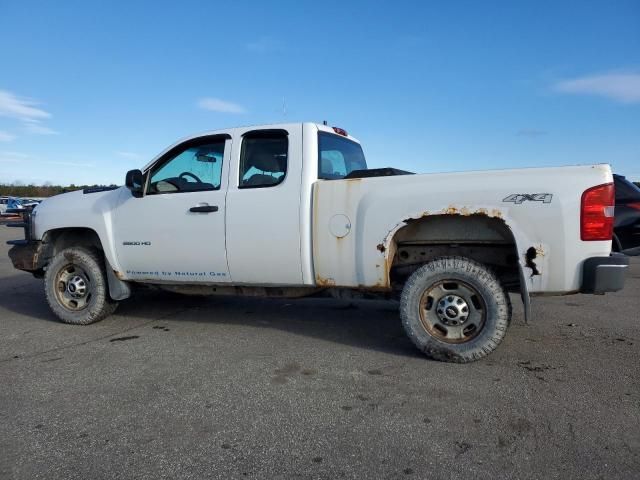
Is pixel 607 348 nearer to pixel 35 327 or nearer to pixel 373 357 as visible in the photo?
pixel 373 357

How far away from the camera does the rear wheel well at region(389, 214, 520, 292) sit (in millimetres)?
4086

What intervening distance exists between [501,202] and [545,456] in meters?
1.84

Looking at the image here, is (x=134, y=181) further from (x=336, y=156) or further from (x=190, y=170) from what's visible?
(x=336, y=156)

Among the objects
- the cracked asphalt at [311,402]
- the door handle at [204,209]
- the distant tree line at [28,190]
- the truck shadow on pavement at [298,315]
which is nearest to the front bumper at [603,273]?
the cracked asphalt at [311,402]

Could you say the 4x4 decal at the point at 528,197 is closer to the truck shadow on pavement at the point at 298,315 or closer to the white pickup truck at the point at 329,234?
the white pickup truck at the point at 329,234

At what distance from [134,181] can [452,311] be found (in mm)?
3350

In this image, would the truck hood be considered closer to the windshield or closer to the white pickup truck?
the white pickup truck

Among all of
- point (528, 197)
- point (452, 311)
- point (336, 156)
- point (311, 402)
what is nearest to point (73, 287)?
point (336, 156)

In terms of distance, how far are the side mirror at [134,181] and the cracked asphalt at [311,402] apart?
59.6 inches

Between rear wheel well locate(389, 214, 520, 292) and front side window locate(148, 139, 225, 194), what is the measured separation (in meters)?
1.93

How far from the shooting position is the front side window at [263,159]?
4.62 m

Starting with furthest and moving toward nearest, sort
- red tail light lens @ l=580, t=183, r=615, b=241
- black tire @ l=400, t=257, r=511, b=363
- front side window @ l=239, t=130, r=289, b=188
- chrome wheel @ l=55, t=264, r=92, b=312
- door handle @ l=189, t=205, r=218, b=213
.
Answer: chrome wheel @ l=55, t=264, r=92, b=312 < door handle @ l=189, t=205, r=218, b=213 < front side window @ l=239, t=130, r=289, b=188 < black tire @ l=400, t=257, r=511, b=363 < red tail light lens @ l=580, t=183, r=615, b=241

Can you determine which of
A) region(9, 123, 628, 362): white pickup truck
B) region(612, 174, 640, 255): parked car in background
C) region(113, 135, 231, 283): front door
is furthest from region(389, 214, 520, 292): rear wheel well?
region(612, 174, 640, 255): parked car in background

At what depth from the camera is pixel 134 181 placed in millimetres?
5027
